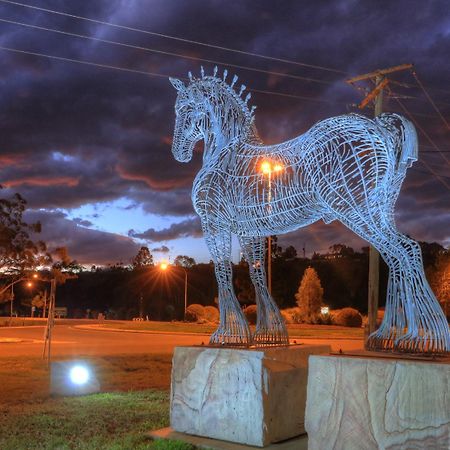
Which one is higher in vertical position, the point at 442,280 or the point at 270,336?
the point at 442,280

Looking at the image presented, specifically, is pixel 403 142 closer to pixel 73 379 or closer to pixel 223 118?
pixel 223 118

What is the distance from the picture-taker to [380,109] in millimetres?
13891

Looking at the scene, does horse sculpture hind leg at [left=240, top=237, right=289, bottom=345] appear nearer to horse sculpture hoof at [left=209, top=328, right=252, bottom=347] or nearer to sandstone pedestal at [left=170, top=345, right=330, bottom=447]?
horse sculpture hoof at [left=209, top=328, right=252, bottom=347]

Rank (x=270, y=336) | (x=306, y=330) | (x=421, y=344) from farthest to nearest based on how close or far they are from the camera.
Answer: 1. (x=306, y=330)
2. (x=270, y=336)
3. (x=421, y=344)

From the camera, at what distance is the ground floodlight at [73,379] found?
9.57 m

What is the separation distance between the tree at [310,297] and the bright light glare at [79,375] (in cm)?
2623

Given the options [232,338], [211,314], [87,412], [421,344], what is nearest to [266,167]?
[232,338]

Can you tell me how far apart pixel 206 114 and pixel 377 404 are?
4084 mm

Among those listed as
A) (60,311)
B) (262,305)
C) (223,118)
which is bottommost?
(60,311)

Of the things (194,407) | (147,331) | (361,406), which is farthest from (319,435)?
(147,331)

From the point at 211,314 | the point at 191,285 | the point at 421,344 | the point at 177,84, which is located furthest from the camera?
the point at 191,285

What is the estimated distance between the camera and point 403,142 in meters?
5.12

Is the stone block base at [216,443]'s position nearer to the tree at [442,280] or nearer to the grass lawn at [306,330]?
the grass lawn at [306,330]

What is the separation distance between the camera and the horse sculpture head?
673cm
